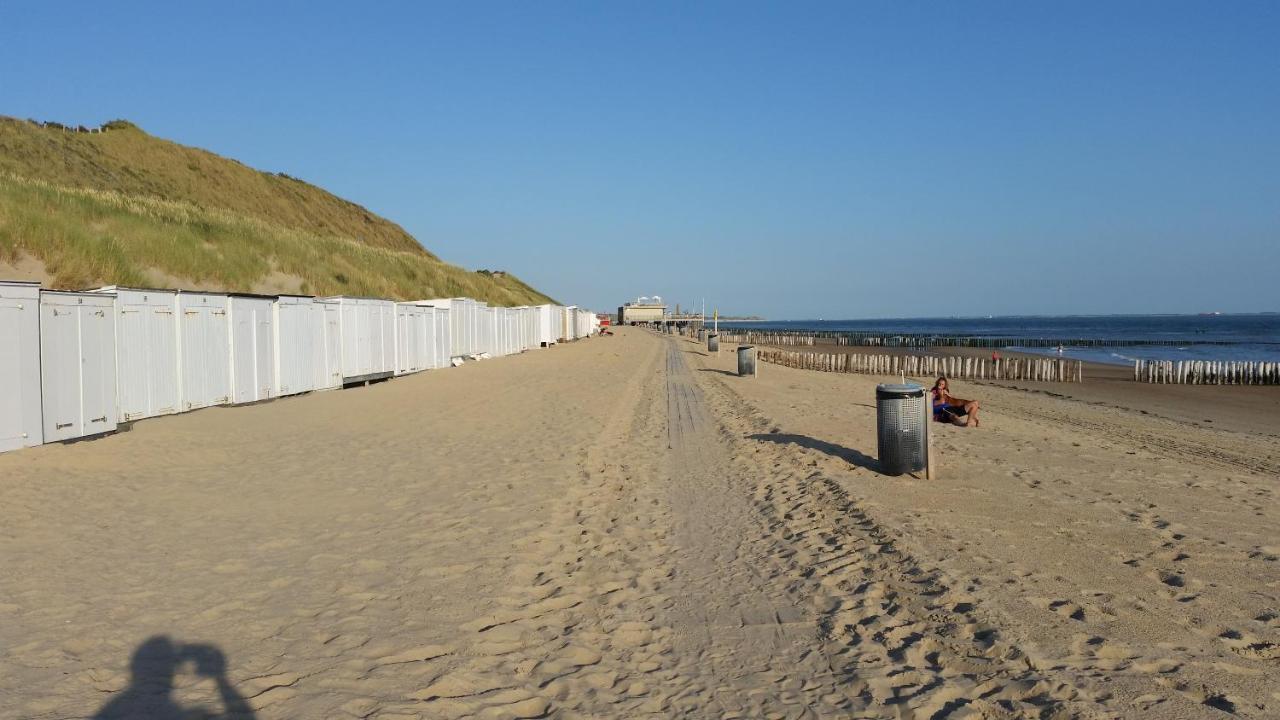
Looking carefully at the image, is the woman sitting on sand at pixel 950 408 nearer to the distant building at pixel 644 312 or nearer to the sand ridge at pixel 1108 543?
the sand ridge at pixel 1108 543

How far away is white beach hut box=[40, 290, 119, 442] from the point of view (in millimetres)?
9406

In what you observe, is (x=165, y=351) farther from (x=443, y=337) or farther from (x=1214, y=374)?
(x=1214, y=374)

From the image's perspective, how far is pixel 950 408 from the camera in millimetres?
12859

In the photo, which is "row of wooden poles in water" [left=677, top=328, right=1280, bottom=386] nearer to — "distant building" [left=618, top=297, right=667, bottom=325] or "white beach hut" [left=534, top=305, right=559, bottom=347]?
"white beach hut" [left=534, top=305, right=559, bottom=347]

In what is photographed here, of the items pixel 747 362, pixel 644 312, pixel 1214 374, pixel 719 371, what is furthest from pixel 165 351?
pixel 644 312

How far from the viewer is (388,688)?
3.62m

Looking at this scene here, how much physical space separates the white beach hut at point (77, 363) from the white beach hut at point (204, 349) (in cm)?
184

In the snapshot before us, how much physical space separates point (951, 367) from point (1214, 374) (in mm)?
8870

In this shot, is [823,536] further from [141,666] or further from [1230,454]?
[1230,454]

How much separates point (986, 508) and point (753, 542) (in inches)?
90.7

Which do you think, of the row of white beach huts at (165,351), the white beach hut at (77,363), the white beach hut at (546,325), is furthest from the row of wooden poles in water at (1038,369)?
the white beach hut at (77,363)

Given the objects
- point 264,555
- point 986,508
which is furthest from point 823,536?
point 264,555

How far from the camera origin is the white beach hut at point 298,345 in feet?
50.4

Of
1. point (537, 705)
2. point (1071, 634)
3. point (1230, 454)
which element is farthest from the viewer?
point (1230, 454)
